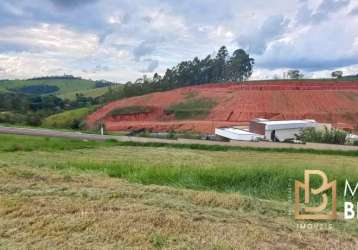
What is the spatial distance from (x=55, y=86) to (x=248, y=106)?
97.7 meters

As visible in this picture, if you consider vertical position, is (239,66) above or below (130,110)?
above

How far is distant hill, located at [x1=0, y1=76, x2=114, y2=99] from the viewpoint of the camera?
130875 millimetres

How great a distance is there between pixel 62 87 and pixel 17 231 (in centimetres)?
14584

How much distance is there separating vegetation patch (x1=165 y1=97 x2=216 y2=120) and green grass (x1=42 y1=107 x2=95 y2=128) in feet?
50.8

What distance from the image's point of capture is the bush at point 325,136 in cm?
3706

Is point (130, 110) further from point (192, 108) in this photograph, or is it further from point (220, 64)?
point (220, 64)

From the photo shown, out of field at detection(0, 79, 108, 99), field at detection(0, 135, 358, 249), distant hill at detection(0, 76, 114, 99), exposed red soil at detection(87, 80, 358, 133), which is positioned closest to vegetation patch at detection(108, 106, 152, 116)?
exposed red soil at detection(87, 80, 358, 133)

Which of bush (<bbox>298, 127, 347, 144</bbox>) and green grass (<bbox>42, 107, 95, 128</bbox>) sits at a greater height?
green grass (<bbox>42, 107, 95, 128</bbox>)

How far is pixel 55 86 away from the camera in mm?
143125

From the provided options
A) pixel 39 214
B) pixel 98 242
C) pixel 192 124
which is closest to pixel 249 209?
pixel 98 242

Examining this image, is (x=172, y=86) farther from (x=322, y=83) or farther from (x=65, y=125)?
(x=65, y=125)

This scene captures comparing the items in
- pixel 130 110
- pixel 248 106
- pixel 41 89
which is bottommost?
pixel 130 110

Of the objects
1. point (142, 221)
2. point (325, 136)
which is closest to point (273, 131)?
point (325, 136)

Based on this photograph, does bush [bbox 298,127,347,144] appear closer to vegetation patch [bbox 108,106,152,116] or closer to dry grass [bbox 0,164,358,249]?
dry grass [bbox 0,164,358,249]
